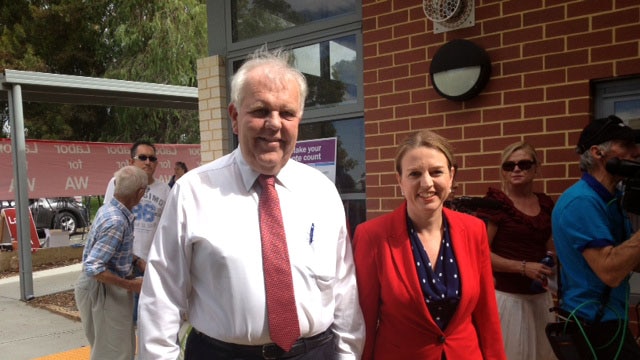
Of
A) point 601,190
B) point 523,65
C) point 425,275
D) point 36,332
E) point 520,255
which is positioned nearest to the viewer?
point 425,275

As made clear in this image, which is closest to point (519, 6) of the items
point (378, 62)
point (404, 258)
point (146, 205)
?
point (378, 62)

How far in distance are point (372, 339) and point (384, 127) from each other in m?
2.14

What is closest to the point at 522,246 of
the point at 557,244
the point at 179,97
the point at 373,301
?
the point at 557,244

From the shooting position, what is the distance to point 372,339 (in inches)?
81.6

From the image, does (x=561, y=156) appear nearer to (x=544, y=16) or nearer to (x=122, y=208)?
(x=544, y=16)

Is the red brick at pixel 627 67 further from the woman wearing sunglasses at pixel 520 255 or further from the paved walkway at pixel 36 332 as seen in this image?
the paved walkway at pixel 36 332

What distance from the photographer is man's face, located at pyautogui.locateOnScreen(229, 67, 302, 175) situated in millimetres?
1815

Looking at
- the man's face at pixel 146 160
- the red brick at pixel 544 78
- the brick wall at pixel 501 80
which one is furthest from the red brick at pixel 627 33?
the man's face at pixel 146 160

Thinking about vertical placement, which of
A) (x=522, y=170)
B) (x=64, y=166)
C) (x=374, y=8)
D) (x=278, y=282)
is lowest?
(x=278, y=282)

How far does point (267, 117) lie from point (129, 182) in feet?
6.70

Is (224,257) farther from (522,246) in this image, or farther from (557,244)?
(522,246)

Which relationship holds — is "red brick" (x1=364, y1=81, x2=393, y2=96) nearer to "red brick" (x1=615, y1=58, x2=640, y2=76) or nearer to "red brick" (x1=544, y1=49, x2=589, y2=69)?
"red brick" (x1=544, y1=49, x2=589, y2=69)

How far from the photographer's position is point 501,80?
3.31m

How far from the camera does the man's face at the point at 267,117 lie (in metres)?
1.82
